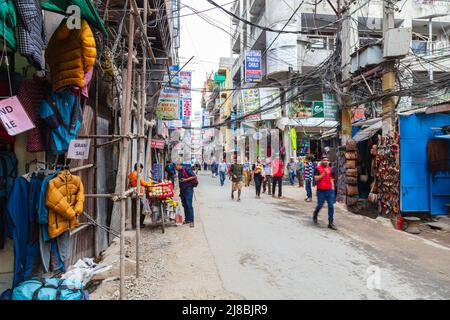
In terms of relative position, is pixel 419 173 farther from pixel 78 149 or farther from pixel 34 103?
pixel 34 103

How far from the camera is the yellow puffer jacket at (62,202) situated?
341 centimetres

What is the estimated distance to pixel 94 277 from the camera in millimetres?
4445

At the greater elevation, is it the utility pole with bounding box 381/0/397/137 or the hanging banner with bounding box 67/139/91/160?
the utility pole with bounding box 381/0/397/137

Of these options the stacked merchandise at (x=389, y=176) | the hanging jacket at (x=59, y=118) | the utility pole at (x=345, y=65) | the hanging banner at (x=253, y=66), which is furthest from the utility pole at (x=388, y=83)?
the hanging banner at (x=253, y=66)

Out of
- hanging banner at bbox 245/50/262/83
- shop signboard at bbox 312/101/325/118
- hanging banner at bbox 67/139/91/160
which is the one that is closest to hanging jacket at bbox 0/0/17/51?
hanging banner at bbox 67/139/91/160

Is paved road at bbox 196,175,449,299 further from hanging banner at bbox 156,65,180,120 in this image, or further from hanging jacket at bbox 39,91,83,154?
hanging banner at bbox 156,65,180,120

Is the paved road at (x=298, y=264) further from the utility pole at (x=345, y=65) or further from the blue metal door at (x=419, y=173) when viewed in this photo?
the utility pole at (x=345, y=65)

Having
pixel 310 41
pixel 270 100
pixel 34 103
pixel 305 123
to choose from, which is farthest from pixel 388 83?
pixel 270 100

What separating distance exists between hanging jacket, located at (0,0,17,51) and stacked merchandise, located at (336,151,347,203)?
10.8 m

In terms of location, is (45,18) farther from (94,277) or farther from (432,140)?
(432,140)

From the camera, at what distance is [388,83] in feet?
31.6

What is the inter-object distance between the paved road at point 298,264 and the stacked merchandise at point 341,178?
11.5ft

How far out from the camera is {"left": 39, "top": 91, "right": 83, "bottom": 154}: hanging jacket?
12.0ft

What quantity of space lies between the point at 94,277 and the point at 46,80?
2.69 m
